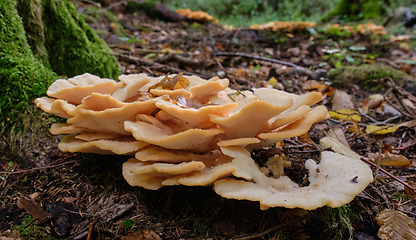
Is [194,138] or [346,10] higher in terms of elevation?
[194,138]

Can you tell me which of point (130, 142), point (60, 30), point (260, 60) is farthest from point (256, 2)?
point (130, 142)

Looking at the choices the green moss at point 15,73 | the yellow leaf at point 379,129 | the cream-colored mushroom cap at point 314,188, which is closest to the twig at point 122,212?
the cream-colored mushroom cap at point 314,188

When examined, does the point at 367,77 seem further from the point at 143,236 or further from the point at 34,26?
the point at 34,26

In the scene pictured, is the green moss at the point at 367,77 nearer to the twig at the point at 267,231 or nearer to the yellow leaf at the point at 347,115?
the yellow leaf at the point at 347,115

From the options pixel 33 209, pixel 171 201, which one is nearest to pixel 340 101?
pixel 171 201

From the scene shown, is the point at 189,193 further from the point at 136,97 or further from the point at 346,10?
the point at 346,10
